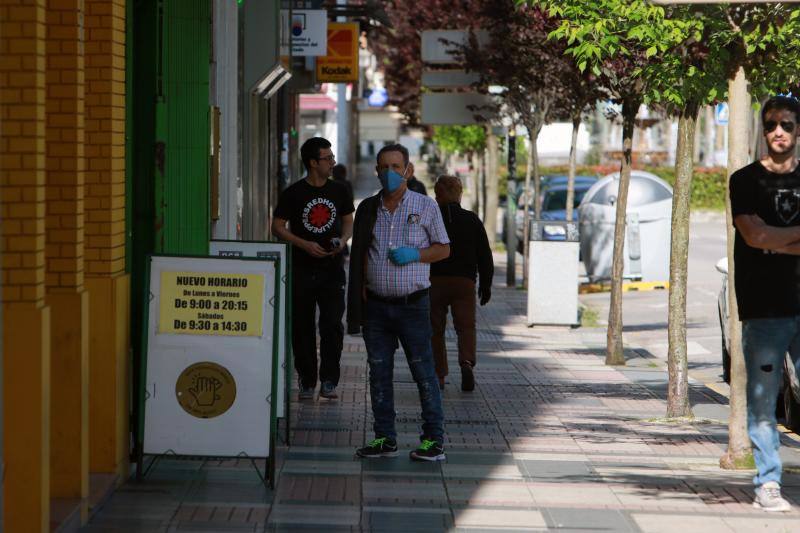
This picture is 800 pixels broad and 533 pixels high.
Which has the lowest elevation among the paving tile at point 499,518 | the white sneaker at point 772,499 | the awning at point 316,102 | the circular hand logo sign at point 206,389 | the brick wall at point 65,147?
the paving tile at point 499,518

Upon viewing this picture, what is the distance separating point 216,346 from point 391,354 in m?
1.44

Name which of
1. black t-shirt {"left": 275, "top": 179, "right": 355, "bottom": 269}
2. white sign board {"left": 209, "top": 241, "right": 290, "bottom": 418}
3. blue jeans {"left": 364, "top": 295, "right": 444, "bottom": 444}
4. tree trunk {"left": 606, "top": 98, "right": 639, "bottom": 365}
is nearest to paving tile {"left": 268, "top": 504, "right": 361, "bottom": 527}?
blue jeans {"left": 364, "top": 295, "right": 444, "bottom": 444}

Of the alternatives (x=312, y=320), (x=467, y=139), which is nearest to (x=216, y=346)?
(x=312, y=320)

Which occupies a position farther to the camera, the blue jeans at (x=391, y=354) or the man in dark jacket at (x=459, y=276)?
the man in dark jacket at (x=459, y=276)

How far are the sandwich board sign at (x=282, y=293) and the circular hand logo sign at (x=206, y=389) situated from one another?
2.95 ft

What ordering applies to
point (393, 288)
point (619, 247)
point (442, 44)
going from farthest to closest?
1. point (442, 44)
2. point (619, 247)
3. point (393, 288)

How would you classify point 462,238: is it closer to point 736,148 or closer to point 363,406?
point 363,406

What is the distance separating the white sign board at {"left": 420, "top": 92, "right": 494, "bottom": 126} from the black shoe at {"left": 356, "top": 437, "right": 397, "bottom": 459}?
50.4ft

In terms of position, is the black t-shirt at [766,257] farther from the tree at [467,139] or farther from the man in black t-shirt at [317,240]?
the tree at [467,139]

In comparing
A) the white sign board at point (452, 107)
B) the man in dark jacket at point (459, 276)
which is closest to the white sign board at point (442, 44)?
the white sign board at point (452, 107)

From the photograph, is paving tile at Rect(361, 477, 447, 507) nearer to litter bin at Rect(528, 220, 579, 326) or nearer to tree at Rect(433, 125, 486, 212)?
litter bin at Rect(528, 220, 579, 326)

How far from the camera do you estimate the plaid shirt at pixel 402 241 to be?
8.82 metres

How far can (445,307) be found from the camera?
40.3 feet

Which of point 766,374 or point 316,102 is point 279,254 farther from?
point 316,102
